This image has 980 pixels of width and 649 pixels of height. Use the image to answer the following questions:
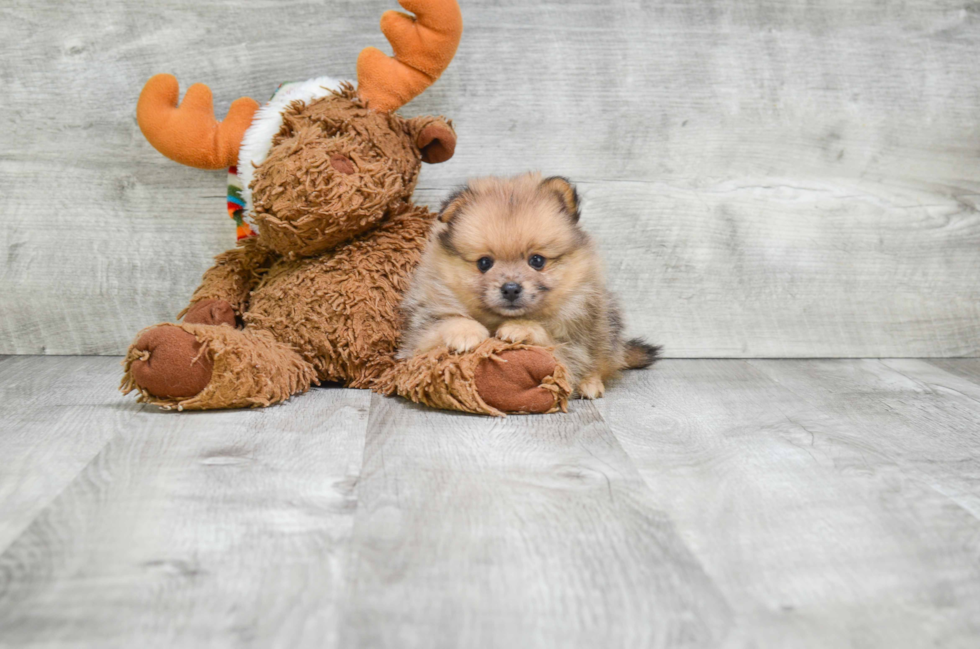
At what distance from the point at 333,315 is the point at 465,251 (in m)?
0.37

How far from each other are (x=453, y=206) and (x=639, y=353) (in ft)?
2.32

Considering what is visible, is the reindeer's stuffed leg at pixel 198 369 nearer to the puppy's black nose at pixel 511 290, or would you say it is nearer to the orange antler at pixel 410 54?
the puppy's black nose at pixel 511 290

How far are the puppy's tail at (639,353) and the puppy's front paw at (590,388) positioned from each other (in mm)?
276

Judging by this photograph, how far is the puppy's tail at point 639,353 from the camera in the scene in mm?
2215

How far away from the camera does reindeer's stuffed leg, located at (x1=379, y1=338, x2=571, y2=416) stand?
170 cm

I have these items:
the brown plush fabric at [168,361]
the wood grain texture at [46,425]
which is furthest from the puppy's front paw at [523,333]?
the wood grain texture at [46,425]

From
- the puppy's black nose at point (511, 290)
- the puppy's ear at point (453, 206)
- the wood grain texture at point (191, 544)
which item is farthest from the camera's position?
the puppy's ear at point (453, 206)

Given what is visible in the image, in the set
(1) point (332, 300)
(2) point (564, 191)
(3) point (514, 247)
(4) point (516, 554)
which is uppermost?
(2) point (564, 191)

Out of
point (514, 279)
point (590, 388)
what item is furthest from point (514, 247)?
point (590, 388)

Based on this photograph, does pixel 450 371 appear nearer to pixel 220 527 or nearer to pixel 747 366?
pixel 220 527

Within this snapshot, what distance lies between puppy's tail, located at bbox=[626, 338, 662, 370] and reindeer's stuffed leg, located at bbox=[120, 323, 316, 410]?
966 millimetres

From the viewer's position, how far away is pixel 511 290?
175 centimetres

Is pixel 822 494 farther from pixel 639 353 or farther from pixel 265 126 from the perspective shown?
pixel 265 126

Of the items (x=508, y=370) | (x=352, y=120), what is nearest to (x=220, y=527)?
(x=508, y=370)
